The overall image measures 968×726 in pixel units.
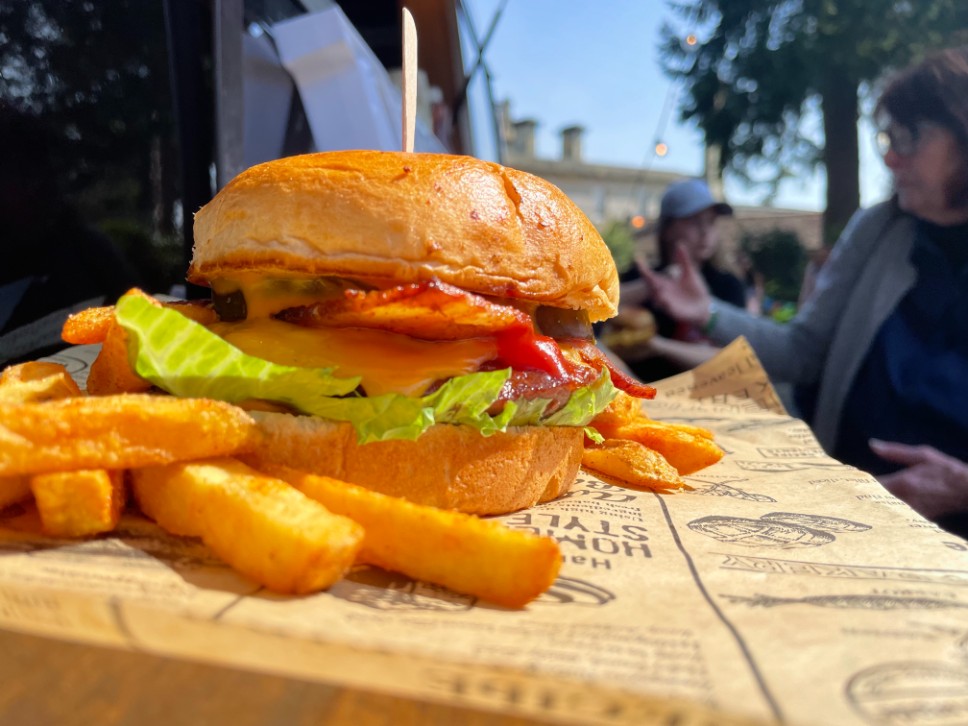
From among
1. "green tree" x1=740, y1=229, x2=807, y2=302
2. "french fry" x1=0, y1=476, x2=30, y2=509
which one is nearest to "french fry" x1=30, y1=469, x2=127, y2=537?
"french fry" x1=0, y1=476, x2=30, y2=509

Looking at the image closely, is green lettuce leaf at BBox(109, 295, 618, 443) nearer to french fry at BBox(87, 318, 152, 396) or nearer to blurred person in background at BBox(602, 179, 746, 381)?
french fry at BBox(87, 318, 152, 396)

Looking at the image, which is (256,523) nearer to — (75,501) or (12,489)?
(75,501)

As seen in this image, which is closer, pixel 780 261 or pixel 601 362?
pixel 601 362

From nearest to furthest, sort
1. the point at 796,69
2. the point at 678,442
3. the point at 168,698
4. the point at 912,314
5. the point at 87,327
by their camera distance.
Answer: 1. the point at 168,698
2. the point at 87,327
3. the point at 678,442
4. the point at 912,314
5. the point at 796,69

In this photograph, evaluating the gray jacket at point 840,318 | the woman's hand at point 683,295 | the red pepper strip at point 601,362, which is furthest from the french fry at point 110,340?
the gray jacket at point 840,318

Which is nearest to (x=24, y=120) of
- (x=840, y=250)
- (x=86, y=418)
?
(x=86, y=418)

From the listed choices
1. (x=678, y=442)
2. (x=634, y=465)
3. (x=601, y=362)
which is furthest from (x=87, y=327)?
(x=678, y=442)

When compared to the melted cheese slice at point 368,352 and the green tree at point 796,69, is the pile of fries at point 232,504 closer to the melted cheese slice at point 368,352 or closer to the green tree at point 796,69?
the melted cheese slice at point 368,352
